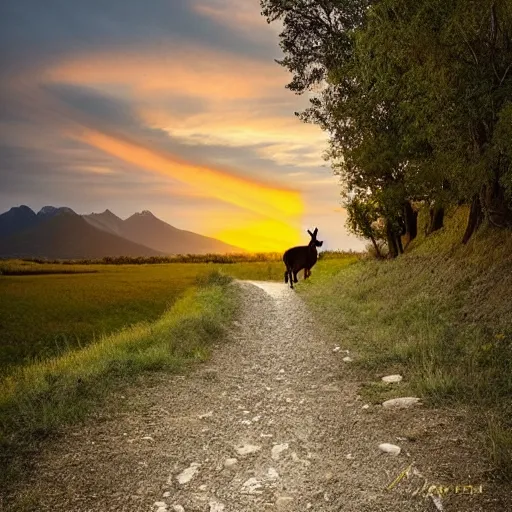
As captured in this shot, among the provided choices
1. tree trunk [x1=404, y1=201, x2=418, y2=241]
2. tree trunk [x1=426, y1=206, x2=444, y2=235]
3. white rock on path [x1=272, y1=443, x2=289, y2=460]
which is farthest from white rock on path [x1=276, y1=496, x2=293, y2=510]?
tree trunk [x1=404, y1=201, x2=418, y2=241]

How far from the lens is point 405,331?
14.4 meters

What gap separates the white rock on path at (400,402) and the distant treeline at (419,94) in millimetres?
7643

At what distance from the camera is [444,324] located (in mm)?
14180

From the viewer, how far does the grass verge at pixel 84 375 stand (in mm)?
8172

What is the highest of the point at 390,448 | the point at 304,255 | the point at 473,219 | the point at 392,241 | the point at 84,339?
the point at 473,219

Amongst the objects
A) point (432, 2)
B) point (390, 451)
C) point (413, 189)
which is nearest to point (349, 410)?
point (390, 451)

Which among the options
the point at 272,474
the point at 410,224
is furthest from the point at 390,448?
the point at 410,224

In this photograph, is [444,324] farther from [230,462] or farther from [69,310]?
[69,310]

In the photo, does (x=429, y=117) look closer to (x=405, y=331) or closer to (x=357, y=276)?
(x=405, y=331)

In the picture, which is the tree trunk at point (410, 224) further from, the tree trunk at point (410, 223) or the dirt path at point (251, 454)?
the dirt path at point (251, 454)

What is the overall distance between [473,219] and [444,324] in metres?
8.30

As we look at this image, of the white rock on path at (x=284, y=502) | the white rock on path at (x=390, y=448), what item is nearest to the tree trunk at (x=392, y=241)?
the white rock on path at (x=390, y=448)

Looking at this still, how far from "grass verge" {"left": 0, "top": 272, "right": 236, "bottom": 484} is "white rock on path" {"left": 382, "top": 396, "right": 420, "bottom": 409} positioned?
5315 mm

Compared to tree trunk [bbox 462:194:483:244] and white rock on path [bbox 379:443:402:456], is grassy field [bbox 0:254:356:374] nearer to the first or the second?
white rock on path [bbox 379:443:402:456]
